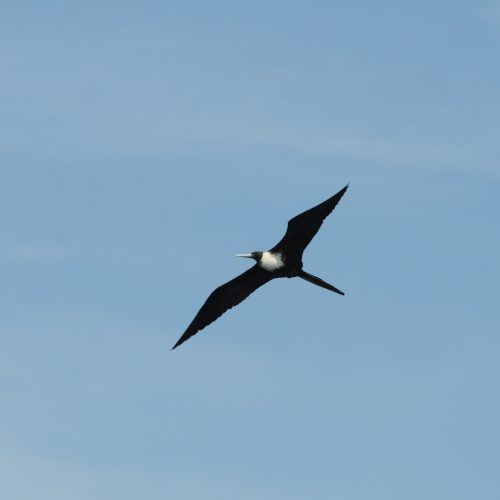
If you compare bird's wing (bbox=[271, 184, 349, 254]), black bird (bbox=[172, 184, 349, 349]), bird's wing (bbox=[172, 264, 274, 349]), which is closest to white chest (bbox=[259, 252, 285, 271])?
black bird (bbox=[172, 184, 349, 349])

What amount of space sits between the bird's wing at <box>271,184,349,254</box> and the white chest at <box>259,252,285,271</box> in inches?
7.7

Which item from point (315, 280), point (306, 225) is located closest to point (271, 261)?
point (315, 280)

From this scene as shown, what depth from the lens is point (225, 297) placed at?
37594 millimetres

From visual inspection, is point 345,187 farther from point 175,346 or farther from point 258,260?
point 175,346

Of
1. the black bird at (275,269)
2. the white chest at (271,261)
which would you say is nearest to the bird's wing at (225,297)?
the black bird at (275,269)

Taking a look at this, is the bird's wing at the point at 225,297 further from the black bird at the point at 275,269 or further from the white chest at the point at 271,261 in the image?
the white chest at the point at 271,261

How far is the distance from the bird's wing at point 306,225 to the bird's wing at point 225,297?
1536 mm

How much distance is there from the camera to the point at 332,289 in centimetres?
3575

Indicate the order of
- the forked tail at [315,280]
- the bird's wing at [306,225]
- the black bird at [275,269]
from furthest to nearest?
the forked tail at [315,280]
the black bird at [275,269]
the bird's wing at [306,225]

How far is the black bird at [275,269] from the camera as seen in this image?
113ft

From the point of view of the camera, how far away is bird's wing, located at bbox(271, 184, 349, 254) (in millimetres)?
33806

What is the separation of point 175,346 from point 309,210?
5905 mm

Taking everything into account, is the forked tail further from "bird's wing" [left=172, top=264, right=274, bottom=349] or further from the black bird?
"bird's wing" [left=172, top=264, right=274, bottom=349]

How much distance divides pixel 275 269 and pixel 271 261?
0.27 m
